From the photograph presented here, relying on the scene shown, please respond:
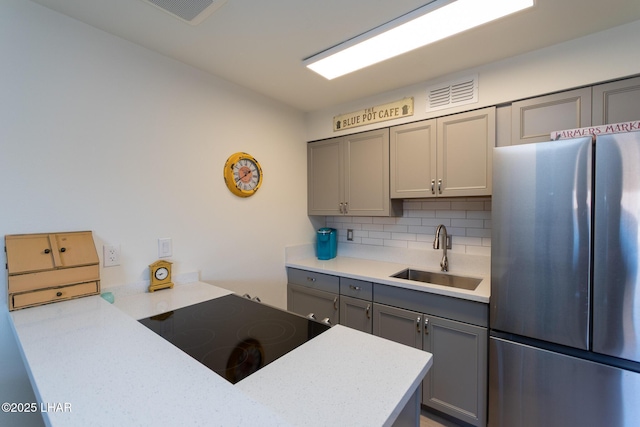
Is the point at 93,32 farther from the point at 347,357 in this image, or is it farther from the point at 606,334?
the point at 606,334

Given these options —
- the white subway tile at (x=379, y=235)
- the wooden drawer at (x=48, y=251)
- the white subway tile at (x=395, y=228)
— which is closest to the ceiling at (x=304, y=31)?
the wooden drawer at (x=48, y=251)

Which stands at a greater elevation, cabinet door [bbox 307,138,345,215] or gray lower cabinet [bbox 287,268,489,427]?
cabinet door [bbox 307,138,345,215]

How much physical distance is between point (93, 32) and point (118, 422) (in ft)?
5.97

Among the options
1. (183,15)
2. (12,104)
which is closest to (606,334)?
(183,15)

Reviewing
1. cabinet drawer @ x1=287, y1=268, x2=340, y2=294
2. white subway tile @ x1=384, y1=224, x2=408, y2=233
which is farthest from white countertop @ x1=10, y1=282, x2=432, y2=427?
white subway tile @ x1=384, y1=224, x2=408, y2=233

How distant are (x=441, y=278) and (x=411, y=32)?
1.71 meters

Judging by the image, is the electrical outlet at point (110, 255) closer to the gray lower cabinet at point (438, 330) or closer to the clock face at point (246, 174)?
the clock face at point (246, 174)

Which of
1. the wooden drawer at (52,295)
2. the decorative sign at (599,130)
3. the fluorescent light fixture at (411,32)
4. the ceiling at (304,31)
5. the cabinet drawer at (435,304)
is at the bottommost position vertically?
the cabinet drawer at (435,304)

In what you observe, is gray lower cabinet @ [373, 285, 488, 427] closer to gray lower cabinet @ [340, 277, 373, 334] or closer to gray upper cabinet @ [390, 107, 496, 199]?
gray lower cabinet @ [340, 277, 373, 334]

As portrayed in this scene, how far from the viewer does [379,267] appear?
7.73ft

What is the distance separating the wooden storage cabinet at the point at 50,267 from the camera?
3.89 feet

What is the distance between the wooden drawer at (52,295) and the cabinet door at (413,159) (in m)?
2.01

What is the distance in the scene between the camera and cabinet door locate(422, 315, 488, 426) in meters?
1.64

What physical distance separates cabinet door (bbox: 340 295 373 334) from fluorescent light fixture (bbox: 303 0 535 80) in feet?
5.42
